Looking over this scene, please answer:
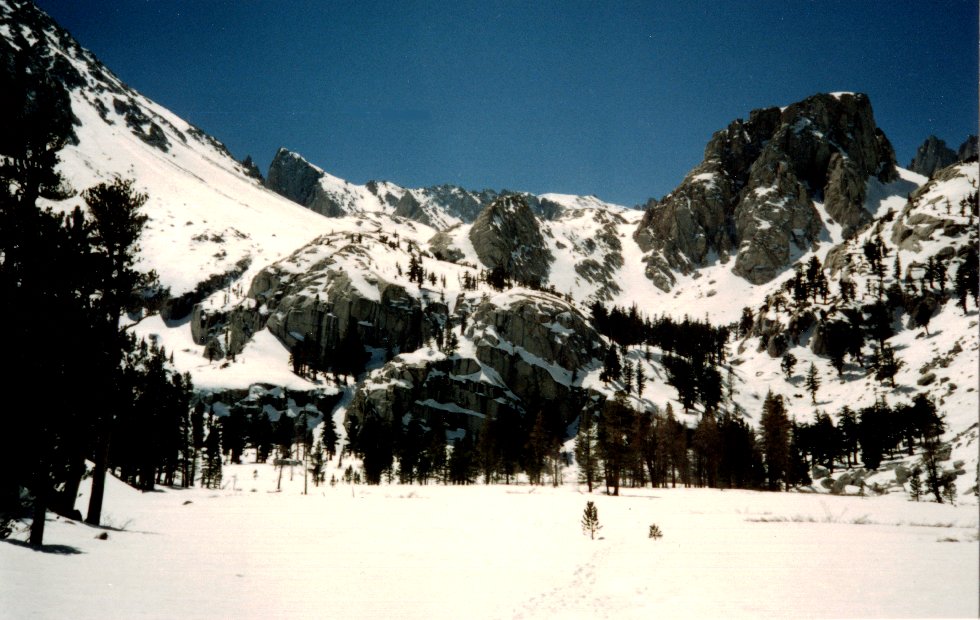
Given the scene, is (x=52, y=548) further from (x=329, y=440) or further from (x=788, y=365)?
(x=788, y=365)

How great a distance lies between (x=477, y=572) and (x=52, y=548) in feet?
35.1

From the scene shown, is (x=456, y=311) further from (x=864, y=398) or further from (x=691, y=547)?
(x=691, y=547)

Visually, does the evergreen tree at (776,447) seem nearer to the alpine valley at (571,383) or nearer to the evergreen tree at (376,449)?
the alpine valley at (571,383)

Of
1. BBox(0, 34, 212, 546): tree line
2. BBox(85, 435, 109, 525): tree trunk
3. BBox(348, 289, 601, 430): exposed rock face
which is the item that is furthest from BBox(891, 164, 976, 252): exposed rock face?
BBox(85, 435, 109, 525): tree trunk

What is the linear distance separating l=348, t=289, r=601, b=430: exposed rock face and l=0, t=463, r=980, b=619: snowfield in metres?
104

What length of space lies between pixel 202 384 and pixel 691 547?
136 m

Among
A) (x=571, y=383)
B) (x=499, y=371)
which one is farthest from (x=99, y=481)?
(x=571, y=383)

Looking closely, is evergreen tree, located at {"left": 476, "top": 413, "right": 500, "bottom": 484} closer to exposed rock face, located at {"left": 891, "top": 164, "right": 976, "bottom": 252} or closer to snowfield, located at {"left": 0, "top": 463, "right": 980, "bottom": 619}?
snowfield, located at {"left": 0, "top": 463, "right": 980, "bottom": 619}

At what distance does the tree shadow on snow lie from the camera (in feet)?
35.3

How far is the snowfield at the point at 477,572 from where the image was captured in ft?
24.7

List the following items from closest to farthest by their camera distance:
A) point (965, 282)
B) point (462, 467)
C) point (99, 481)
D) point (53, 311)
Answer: point (53, 311) → point (99, 481) → point (462, 467) → point (965, 282)

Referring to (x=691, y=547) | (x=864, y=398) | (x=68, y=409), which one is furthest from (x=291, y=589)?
(x=864, y=398)

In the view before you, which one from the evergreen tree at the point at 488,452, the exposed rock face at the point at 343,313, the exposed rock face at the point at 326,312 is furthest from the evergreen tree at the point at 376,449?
the exposed rock face at the point at 326,312

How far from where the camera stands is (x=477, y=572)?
1407 cm
